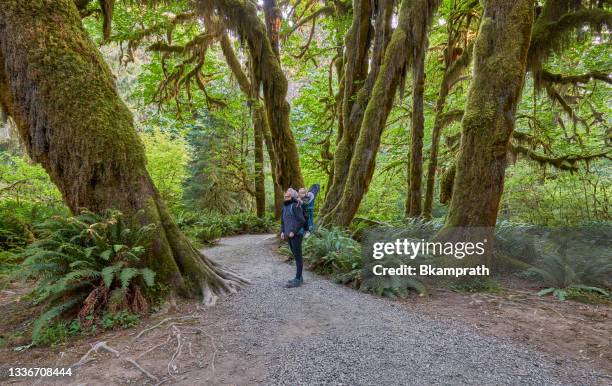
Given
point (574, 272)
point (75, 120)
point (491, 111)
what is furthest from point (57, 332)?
point (574, 272)

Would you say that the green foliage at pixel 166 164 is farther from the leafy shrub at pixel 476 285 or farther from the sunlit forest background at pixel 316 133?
the leafy shrub at pixel 476 285

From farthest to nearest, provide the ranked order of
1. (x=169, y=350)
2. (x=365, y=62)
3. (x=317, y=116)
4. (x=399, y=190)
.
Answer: (x=399, y=190)
(x=317, y=116)
(x=365, y=62)
(x=169, y=350)

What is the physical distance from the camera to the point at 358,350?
2.77m

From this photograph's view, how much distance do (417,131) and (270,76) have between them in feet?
15.6

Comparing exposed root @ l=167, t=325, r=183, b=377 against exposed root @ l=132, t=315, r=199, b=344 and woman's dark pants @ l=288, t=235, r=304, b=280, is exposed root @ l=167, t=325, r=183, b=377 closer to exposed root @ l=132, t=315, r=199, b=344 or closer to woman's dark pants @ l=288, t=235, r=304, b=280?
exposed root @ l=132, t=315, r=199, b=344

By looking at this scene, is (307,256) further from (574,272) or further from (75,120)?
(75,120)

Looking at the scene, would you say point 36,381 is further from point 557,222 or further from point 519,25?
point 557,222

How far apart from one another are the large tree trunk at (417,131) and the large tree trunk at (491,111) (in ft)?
8.93

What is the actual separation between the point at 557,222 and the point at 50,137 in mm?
13055

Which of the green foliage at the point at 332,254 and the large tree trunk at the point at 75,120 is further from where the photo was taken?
the green foliage at the point at 332,254

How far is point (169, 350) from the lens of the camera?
286cm

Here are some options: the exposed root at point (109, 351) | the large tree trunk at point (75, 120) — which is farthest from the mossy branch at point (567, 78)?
the exposed root at point (109, 351)

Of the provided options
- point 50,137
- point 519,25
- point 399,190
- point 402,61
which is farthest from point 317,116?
point 50,137

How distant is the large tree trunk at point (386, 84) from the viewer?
7.61 meters
